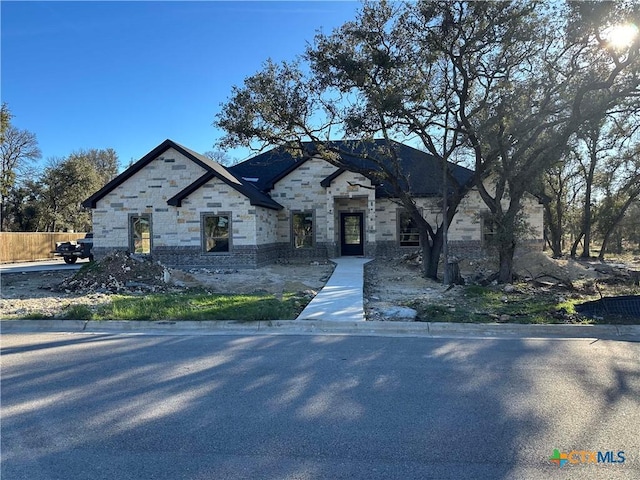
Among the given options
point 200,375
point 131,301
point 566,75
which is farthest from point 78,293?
point 566,75

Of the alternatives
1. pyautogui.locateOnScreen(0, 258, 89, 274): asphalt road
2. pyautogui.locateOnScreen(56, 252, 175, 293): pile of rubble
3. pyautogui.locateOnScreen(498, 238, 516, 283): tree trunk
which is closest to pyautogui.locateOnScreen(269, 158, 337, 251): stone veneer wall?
pyautogui.locateOnScreen(56, 252, 175, 293): pile of rubble

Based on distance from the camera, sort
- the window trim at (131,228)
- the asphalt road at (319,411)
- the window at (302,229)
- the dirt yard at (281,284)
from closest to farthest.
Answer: the asphalt road at (319,411) → the dirt yard at (281,284) → the window trim at (131,228) → the window at (302,229)

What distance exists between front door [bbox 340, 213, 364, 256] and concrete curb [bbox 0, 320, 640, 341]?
16398 mm

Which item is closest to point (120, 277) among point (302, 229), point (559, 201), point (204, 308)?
point (204, 308)

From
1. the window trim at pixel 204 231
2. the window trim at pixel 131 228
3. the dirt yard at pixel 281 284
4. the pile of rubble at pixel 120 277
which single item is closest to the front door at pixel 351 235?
the dirt yard at pixel 281 284

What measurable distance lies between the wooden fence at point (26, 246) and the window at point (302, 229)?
19.4 metres

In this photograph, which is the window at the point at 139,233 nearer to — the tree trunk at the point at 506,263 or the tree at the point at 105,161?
the tree trunk at the point at 506,263

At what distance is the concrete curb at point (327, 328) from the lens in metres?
8.24

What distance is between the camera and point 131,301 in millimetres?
11117

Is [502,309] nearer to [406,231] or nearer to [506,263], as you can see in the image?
[506,263]

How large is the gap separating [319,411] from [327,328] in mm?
4019

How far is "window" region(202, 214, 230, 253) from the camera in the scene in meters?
20.6

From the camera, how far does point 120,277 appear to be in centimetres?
1427

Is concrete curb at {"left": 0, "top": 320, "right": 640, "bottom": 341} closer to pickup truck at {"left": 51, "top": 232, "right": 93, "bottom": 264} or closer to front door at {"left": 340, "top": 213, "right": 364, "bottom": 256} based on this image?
front door at {"left": 340, "top": 213, "right": 364, "bottom": 256}
